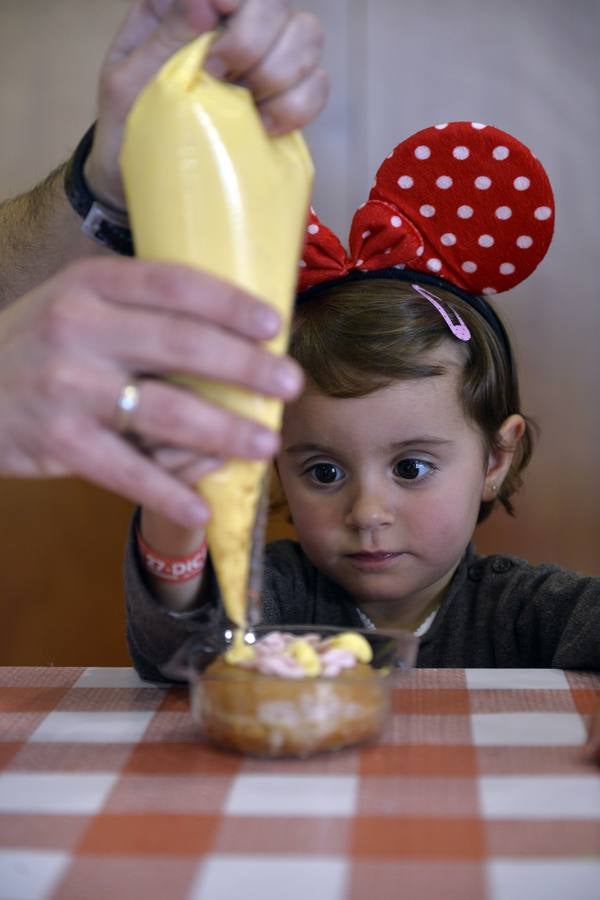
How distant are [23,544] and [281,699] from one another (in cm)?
147

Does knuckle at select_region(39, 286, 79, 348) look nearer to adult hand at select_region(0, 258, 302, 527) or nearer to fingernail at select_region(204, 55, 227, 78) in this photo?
adult hand at select_region(0, 258, 302, 527)

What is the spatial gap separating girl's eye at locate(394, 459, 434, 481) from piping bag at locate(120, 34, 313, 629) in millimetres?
716

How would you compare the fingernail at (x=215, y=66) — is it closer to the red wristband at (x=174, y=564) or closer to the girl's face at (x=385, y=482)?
the red wristband at (x=174, y=564)

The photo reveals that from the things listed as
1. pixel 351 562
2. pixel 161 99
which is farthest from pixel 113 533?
pixel 161 99

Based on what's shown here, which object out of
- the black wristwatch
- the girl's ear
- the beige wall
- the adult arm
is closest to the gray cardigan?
the girl's ear

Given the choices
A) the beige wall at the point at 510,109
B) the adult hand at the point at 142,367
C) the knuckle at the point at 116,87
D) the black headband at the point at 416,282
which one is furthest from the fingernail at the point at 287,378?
the beige wall at the point at 510,109

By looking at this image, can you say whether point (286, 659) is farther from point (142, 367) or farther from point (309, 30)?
point (309, 30)

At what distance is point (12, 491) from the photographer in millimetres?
2242

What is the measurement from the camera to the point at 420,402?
153 cm

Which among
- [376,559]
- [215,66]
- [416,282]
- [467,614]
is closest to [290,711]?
[215,66]

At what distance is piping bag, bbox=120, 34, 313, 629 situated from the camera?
774 mm

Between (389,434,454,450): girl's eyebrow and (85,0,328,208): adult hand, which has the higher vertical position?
(85,0,328,208): adult hand

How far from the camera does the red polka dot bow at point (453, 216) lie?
1438mm

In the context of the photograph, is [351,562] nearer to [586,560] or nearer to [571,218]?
[586,560]
